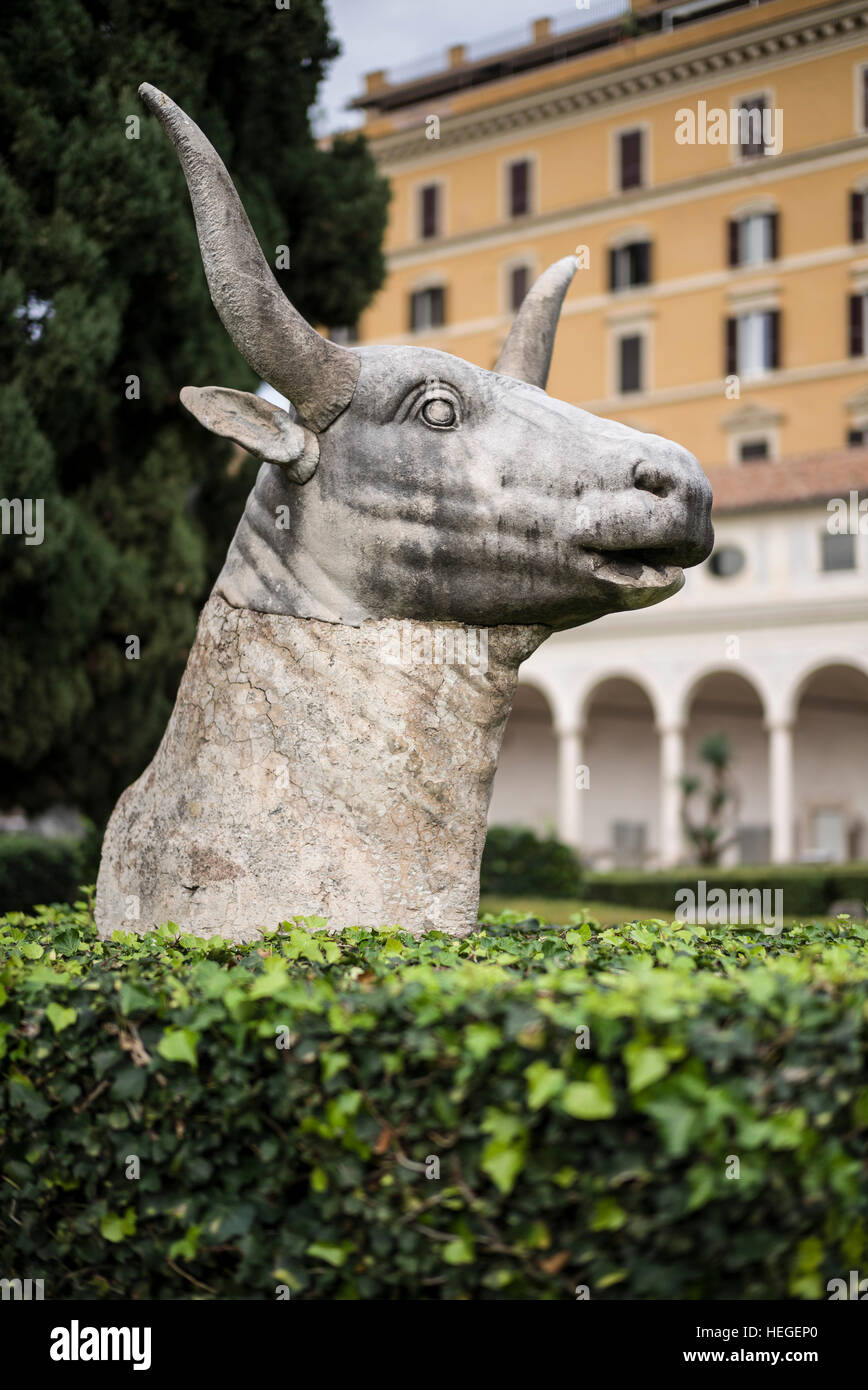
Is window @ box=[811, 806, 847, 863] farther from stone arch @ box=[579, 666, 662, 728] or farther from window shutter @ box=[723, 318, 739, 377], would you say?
window shutter @ box=[723, 318, 739, 377]

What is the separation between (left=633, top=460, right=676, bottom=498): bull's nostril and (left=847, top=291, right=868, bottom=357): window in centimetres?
3246

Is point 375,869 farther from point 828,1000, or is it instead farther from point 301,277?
point 301,277

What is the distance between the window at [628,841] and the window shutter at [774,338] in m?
12.2

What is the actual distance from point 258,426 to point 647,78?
34.8 m

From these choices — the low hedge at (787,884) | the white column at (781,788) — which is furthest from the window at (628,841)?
the low hedge at (787,884)

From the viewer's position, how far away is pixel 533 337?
13.8 feet

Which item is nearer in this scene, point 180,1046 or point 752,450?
point 180,1046

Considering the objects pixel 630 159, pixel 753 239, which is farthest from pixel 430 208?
pixel 753 239

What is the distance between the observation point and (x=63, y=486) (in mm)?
9320

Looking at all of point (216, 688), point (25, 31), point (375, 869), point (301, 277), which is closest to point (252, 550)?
point (216, 688)

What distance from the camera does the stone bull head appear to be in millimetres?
3410

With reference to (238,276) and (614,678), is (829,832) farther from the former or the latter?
(238,276)

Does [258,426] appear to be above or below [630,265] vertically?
below

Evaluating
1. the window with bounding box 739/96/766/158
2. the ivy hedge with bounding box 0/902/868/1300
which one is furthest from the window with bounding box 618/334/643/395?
the ivy hedge with bounding box 0/902/868/1300
